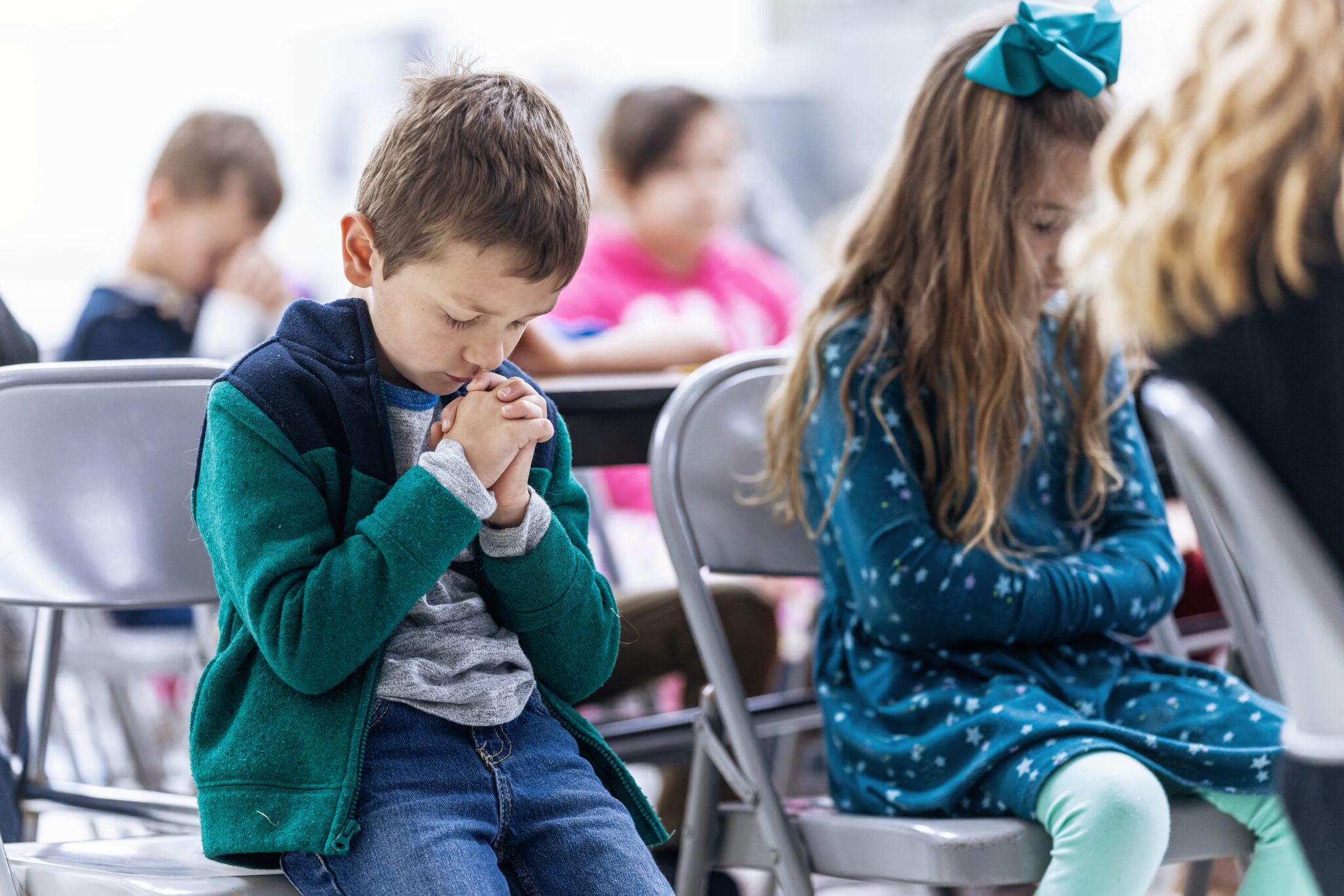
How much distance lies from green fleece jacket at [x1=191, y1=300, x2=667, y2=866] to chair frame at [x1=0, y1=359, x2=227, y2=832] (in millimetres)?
218

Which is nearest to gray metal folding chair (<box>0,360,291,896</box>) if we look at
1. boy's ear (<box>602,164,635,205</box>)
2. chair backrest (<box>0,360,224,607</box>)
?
chair backrest (<box>0,360,224,607</box>)

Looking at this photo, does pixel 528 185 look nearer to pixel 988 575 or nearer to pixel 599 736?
pixel 599 736

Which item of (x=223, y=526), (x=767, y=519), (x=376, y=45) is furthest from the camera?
(x=376, y=45)

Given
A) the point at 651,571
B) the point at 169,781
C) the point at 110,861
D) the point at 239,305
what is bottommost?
the point at 169,781

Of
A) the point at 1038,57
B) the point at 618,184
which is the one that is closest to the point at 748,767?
the point at 1038,57

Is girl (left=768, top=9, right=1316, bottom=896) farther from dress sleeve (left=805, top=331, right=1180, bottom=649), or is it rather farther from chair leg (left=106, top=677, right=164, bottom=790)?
chair leg (left=106, top=677, right=164, bottom=790)

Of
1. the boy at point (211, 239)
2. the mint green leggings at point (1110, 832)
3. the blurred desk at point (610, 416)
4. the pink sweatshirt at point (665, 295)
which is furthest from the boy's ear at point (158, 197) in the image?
the mint green leggings at point (1110, 832)

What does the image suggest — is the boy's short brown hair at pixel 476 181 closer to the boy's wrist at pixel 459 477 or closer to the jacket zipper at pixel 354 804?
the boy's wrist at pixel 459 477

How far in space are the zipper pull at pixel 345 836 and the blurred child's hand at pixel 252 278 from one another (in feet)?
4.59

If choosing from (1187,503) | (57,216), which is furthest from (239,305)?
(57,216)

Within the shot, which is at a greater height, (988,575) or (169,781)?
A: (988,575)

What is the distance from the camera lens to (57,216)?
11.3ft

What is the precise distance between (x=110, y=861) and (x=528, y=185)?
1.69 ft

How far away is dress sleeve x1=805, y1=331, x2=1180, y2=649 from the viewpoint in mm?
1026
